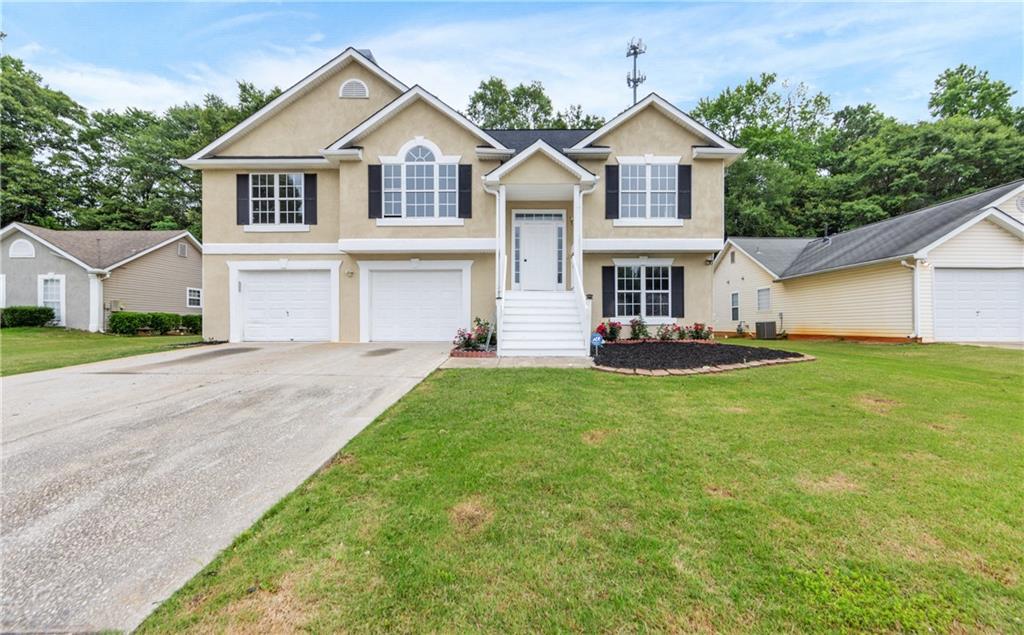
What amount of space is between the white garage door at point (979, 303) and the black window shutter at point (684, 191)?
8.42 meters

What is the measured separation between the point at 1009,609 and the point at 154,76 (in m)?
36.7

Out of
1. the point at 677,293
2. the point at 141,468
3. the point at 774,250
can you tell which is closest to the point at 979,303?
the point at 774,250

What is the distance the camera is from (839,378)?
625 cm

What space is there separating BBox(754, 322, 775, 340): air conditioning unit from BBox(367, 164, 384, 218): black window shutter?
668 inches

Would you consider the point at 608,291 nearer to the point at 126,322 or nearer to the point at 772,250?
the point at 772,250

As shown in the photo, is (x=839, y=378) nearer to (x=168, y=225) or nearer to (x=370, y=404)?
(x=370, y=404)

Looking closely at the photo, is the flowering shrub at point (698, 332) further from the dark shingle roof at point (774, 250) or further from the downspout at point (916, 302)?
the dark shingle roof at point (774, 250)

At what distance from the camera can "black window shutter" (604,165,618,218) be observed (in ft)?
37.7

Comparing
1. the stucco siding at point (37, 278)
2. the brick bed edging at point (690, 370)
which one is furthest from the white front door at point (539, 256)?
the stucco siding at point (37, 278)

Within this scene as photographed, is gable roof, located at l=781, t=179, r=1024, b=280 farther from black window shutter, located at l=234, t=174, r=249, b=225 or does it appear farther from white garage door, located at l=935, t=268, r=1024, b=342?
black window shutter, located at l=234, t=174, r=249, b=225

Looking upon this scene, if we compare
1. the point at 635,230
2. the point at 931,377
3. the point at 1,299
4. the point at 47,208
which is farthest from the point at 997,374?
the point at 47,208

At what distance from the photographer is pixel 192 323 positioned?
790 inches

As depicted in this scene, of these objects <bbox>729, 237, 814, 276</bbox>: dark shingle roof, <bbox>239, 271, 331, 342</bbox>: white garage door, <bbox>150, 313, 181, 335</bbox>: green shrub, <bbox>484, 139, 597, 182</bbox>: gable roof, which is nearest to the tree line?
<bbox>729, 237, 814, 276</bbox>: dark shingle roof

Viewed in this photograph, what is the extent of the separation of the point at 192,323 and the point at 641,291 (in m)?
21.0
